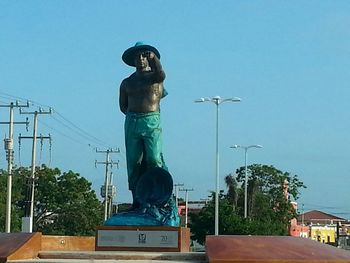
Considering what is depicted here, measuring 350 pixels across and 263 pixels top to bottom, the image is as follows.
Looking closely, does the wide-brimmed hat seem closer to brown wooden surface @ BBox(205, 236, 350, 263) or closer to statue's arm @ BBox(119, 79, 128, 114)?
statue's arm @ BBox(119, 79, 128, 114)

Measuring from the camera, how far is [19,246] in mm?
12422

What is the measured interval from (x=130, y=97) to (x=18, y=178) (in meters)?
35.0

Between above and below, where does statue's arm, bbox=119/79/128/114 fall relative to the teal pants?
above

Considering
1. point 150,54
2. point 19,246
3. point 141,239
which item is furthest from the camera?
point 150,54

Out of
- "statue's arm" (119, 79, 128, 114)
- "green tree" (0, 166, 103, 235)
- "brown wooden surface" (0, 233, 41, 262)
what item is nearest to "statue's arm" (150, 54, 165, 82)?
"statue's arm" (119, 79, 128, 114)

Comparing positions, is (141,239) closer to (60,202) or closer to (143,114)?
(143,114)

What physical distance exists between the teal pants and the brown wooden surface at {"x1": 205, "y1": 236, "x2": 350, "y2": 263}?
4.37 metres

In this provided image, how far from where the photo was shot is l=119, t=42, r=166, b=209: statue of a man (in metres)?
16.8

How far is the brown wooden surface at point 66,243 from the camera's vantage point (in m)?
15.6

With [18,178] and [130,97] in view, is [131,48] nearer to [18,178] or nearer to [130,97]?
[130,97]

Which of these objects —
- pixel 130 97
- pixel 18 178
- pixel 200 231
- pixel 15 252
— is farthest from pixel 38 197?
pixel 15 252

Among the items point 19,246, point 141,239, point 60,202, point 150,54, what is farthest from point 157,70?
point 60,202

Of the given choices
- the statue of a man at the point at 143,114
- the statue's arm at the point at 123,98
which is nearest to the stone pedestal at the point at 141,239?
the statue of a man at the point at 143,114

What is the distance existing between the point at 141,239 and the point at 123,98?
3494 millimetres
